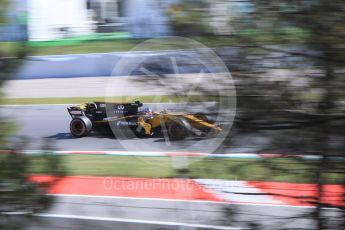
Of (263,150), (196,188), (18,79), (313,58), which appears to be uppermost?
(313,58)

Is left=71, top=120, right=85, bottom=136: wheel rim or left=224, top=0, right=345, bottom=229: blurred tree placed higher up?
left=224, top=0, right=345, bottom=229: blurred tree

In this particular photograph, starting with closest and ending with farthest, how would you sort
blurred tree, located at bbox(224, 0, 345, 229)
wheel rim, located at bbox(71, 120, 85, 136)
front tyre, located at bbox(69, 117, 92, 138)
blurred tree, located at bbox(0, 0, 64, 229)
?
blurred tree, located at bbox(224, 0, 345, 229) < blurred tree, located at bbox(0, 0, 64, 229) < front tyre, located at bbox(69, 117, 92, 138) < wheel rim, located at bbox(71, 120, 85, 136)

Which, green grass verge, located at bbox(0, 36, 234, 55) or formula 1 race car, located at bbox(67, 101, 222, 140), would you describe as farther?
formula 1 race car, located at bbox(67, 101, 222, 140)

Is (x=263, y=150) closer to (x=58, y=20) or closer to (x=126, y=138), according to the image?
(x=126, y=138)

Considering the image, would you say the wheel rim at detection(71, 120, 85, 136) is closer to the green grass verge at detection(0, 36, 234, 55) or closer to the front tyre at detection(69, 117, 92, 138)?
the front tyre at detection(69, 117, 92, 138)

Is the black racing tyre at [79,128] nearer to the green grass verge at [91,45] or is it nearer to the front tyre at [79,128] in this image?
the front tyre at [79,128]

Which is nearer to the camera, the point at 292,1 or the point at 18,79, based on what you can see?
the point at 292,1

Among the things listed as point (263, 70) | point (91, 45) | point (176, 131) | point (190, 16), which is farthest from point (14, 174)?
point (263, 70)

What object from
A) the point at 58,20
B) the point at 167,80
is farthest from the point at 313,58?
the point at 58,20

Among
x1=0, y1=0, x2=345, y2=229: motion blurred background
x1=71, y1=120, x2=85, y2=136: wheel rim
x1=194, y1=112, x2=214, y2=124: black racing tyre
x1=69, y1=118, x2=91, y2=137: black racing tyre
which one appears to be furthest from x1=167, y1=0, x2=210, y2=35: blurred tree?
x1=71, y1=120, x2=85, y2=136: wheel rim

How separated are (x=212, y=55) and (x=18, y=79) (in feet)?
3.60

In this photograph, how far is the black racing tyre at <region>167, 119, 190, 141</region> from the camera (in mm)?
2207

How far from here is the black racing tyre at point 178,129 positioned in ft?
7.24

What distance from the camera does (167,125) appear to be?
7.45 ft
